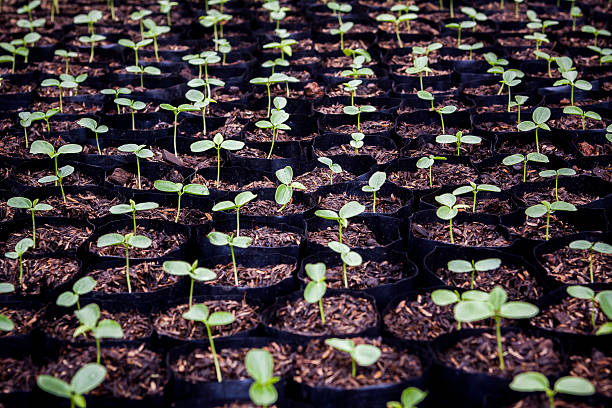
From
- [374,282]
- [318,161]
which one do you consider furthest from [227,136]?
[374,282]

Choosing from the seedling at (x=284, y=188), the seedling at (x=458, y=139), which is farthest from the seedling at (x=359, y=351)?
the seedling at (x=458, y=139)

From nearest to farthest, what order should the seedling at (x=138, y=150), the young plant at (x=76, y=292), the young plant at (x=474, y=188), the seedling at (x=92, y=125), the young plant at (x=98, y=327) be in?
the young plant at (x=98, y=327), the young plant at (x=76, y=292), the young plant at (x=474, y=188), the seedling at (x=138, y=150), the seedling at (x=92, y=125)

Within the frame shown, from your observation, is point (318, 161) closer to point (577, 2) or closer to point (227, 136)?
point (227, 136)

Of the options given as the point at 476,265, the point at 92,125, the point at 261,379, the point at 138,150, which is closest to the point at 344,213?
the point at 476,265

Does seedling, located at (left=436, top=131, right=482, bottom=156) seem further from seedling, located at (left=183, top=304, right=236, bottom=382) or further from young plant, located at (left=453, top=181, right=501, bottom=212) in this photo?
seedling, located at (left=183, top=304, right=236, bottom=382)

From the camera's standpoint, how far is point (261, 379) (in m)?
1.46

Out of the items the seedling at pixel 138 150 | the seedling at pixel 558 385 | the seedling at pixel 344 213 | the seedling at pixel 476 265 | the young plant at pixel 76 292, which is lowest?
the seedling at pixel 558 385

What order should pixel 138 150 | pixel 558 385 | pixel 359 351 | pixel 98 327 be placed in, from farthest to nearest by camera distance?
pixel 138 150 → pixel 98 327 → pixel 359 351 → pixel 558 385

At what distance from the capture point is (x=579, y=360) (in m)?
1.75

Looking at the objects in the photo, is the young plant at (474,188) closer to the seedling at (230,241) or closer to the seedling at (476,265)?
the seedling at (476,265)

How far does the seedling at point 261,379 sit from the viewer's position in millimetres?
1436

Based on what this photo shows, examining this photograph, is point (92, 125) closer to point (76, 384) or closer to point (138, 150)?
point (138, 150)

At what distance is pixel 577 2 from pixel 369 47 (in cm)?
203

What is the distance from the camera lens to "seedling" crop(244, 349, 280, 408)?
4.71 feet
